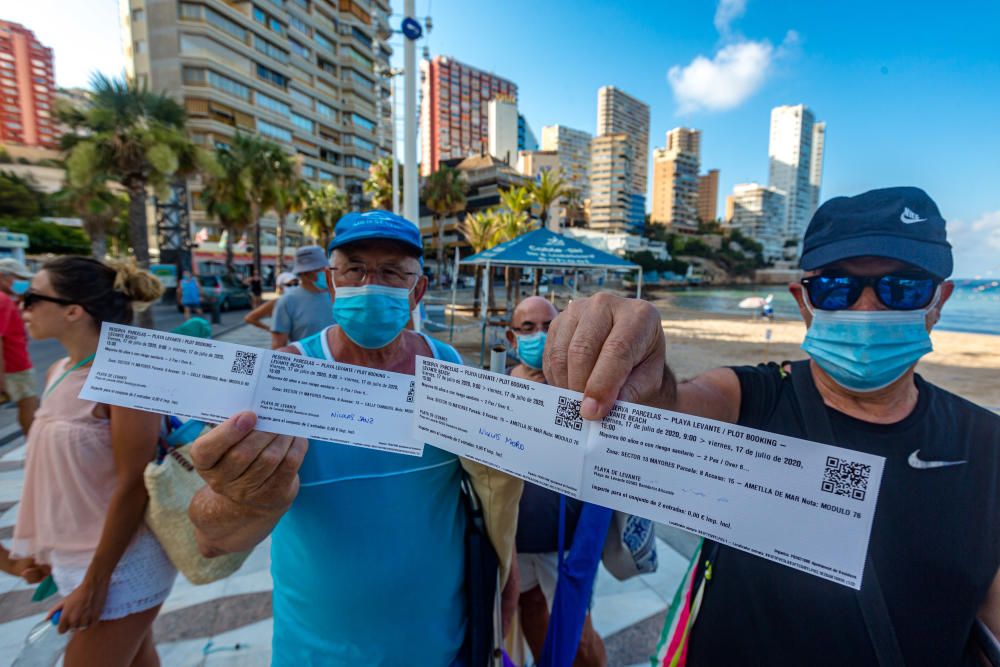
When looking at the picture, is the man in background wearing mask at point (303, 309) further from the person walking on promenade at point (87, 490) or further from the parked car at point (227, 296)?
the parked car at point (227, 296)

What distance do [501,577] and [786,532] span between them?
107 centimetres

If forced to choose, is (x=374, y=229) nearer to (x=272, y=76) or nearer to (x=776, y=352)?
(x=776, y=352)

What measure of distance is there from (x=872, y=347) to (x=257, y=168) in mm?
28648

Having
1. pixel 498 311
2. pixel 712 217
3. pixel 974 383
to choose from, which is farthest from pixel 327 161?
pixel 712 217

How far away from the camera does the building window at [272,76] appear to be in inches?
1859

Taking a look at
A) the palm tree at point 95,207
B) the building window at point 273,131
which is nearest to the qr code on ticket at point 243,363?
the palm tree at point 95,207

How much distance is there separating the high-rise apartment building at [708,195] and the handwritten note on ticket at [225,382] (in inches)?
6420

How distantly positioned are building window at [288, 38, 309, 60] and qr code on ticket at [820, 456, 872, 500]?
6640 centimetres

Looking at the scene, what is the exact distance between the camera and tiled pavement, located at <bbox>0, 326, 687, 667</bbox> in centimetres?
237

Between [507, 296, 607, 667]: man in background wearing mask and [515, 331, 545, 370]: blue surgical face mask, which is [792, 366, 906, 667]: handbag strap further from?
[515, 331, 545, 370]: blue surgical face mask

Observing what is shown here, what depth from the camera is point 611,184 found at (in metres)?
114

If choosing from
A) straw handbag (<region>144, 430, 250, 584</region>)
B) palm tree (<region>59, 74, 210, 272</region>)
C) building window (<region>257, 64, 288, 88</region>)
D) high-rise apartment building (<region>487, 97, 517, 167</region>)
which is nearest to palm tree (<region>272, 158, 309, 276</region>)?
palm tree (<region>59, 74, 210, 272</region>)

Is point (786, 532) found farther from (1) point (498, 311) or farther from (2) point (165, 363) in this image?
(1) point (498, 311)

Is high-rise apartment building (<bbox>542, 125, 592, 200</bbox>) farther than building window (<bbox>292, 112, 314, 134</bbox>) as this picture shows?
Yes
